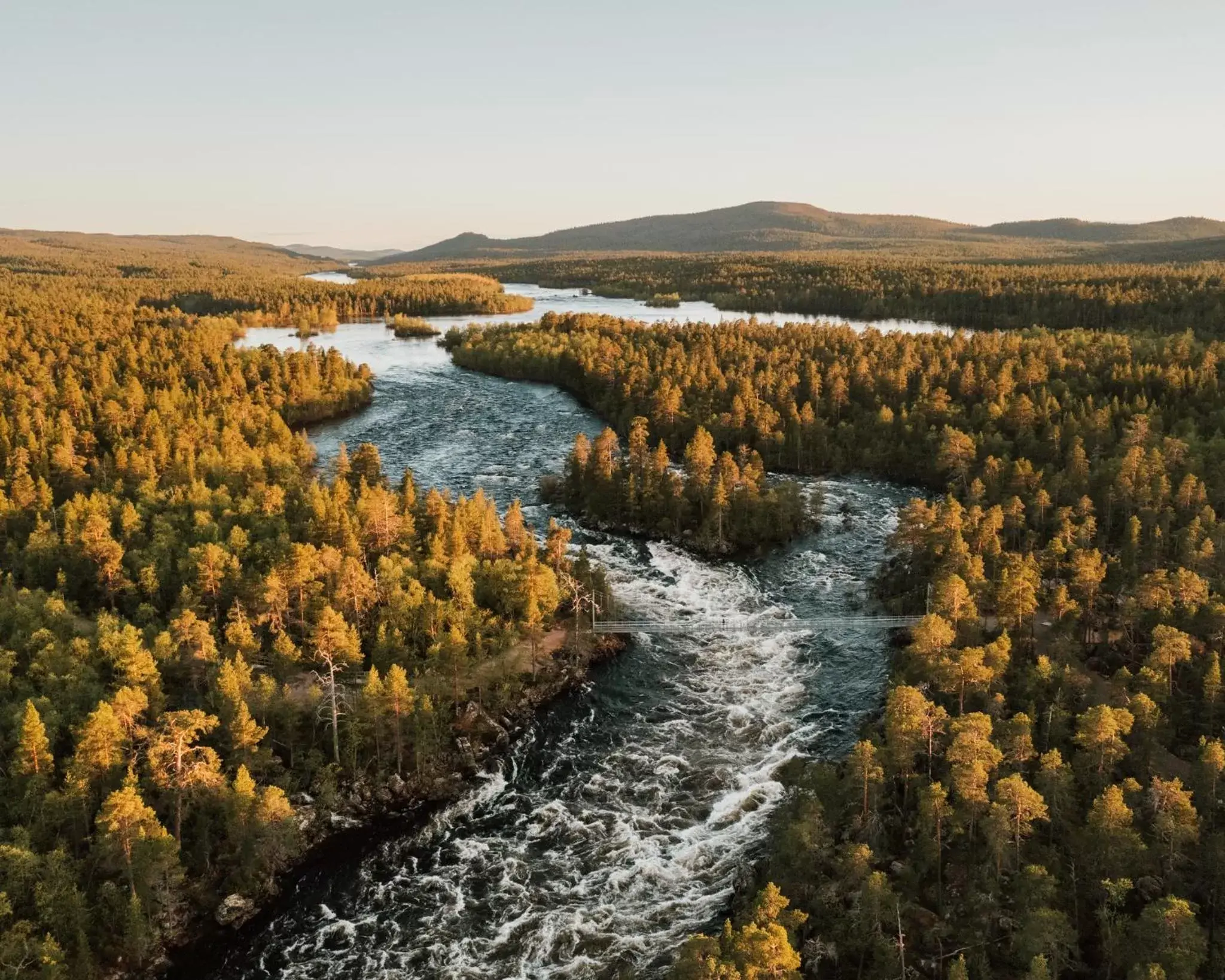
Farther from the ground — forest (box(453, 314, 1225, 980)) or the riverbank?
forest (box(453, 314, 1225, 980))

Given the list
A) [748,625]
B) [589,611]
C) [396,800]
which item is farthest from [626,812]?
[748,625]

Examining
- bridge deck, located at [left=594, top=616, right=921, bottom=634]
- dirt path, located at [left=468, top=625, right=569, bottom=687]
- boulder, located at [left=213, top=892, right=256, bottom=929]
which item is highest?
dirt path, located at [left=468, top=625, right=569, bottom=687]

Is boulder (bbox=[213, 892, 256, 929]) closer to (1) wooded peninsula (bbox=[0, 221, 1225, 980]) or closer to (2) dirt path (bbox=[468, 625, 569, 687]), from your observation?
(1) wooded peninsula (bbox=[0, 221, 1225, 980])

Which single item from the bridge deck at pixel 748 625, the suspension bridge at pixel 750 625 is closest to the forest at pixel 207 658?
the suspension bridge at pixel 750 625

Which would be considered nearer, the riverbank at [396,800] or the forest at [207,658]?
the forest at [207,658]

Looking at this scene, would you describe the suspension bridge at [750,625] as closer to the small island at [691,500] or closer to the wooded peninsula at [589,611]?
the wooded peninsula at [589,611]

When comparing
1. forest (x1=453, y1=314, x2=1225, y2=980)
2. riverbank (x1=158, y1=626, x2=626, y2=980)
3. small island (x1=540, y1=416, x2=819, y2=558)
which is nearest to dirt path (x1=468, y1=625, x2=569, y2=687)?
riverbank (x1=158, y1=626, x2=626, y2=980)
